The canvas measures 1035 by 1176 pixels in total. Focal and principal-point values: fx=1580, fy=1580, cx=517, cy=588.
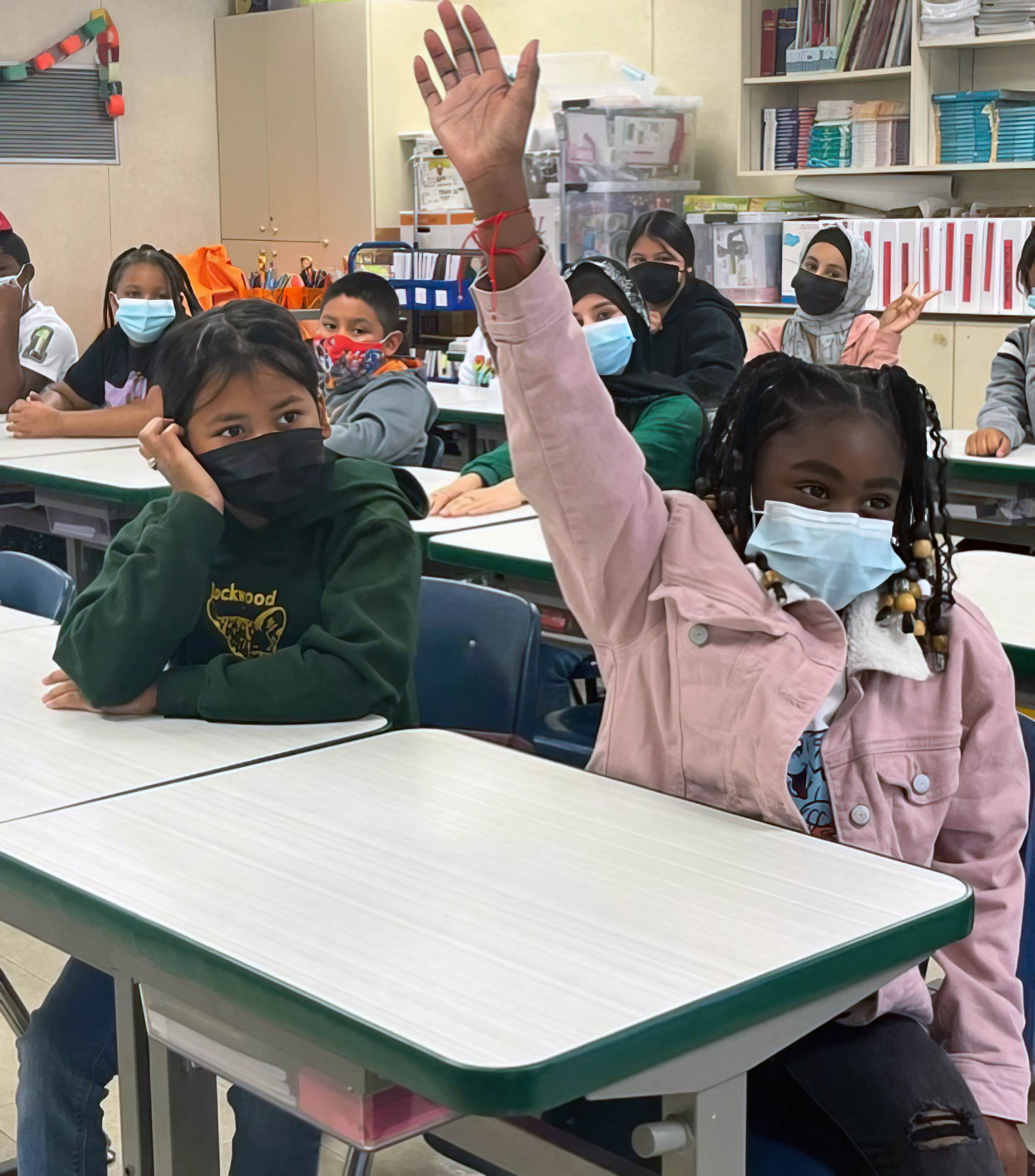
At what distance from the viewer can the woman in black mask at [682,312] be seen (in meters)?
4.21

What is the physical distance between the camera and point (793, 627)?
1.39m

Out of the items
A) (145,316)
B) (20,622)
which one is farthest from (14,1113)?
(145,316)

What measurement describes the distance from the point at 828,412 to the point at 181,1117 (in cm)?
83

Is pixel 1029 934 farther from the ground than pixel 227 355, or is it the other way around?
pixel 227 355

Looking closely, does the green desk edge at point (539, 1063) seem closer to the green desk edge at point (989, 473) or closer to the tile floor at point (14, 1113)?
the tile floor at point (14, 1113)

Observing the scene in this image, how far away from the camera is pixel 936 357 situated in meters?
5.64

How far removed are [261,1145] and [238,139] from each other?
7.69 metres

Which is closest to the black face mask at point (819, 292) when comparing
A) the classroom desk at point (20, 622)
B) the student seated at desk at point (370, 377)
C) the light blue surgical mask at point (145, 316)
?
the student seated at desk at point (370, 377)

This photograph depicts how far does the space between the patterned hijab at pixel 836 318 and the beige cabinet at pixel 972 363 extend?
84 centimetres

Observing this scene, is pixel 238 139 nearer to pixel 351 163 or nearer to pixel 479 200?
pixel 351 163

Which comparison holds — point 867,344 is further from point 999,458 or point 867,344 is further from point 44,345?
point 44,345

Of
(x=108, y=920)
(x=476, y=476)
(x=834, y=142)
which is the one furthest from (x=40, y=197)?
(x=108, y=920)

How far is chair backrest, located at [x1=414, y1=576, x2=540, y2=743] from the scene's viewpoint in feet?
6.34

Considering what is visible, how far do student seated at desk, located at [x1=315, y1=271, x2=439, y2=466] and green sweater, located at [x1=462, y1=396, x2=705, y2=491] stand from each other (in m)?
0.49
